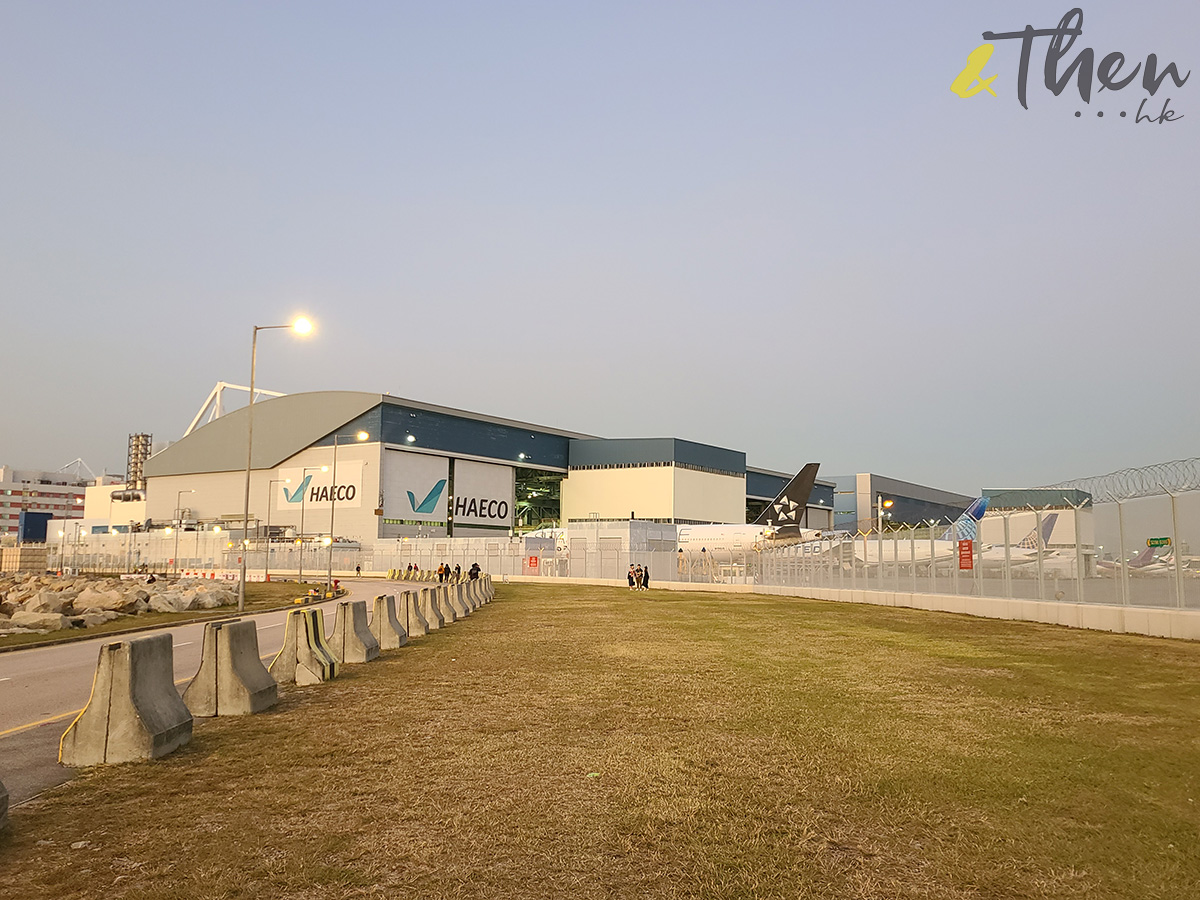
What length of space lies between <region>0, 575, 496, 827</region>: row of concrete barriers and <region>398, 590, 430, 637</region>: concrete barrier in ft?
12.6

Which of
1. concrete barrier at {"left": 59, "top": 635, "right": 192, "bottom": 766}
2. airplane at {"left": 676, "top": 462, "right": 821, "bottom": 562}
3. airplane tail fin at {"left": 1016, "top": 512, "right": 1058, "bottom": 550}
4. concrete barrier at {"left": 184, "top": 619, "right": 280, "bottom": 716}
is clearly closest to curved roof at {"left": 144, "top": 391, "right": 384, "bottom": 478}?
airplane at {"left": 676, "top": 462, "right": 821, "bottom": 562}

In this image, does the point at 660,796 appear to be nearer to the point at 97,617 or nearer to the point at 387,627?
the point at 387,627

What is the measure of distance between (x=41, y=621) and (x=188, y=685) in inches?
775

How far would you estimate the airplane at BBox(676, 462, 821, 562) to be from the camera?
7725 cm

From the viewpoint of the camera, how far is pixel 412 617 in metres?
21.6

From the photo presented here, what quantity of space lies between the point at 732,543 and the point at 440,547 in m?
26.1

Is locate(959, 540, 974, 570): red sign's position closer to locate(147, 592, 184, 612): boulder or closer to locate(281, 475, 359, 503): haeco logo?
locate(147, 592, 184, 612): boulder

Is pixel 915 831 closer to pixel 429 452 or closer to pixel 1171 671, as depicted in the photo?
pixel 1171 671

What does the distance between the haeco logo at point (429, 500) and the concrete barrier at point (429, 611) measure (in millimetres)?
78326

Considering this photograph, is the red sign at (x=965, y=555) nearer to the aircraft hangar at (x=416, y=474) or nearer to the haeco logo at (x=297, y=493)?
the aircraft hangar at (x=416, y=474)

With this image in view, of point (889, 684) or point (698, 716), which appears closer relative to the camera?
point (698, 716)

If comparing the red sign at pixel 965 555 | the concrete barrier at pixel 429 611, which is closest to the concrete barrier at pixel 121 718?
the concrete barrier at pixel 429 611

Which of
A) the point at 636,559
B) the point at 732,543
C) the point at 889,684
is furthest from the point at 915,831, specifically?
the point at 732,543

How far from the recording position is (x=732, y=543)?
80.1 m
